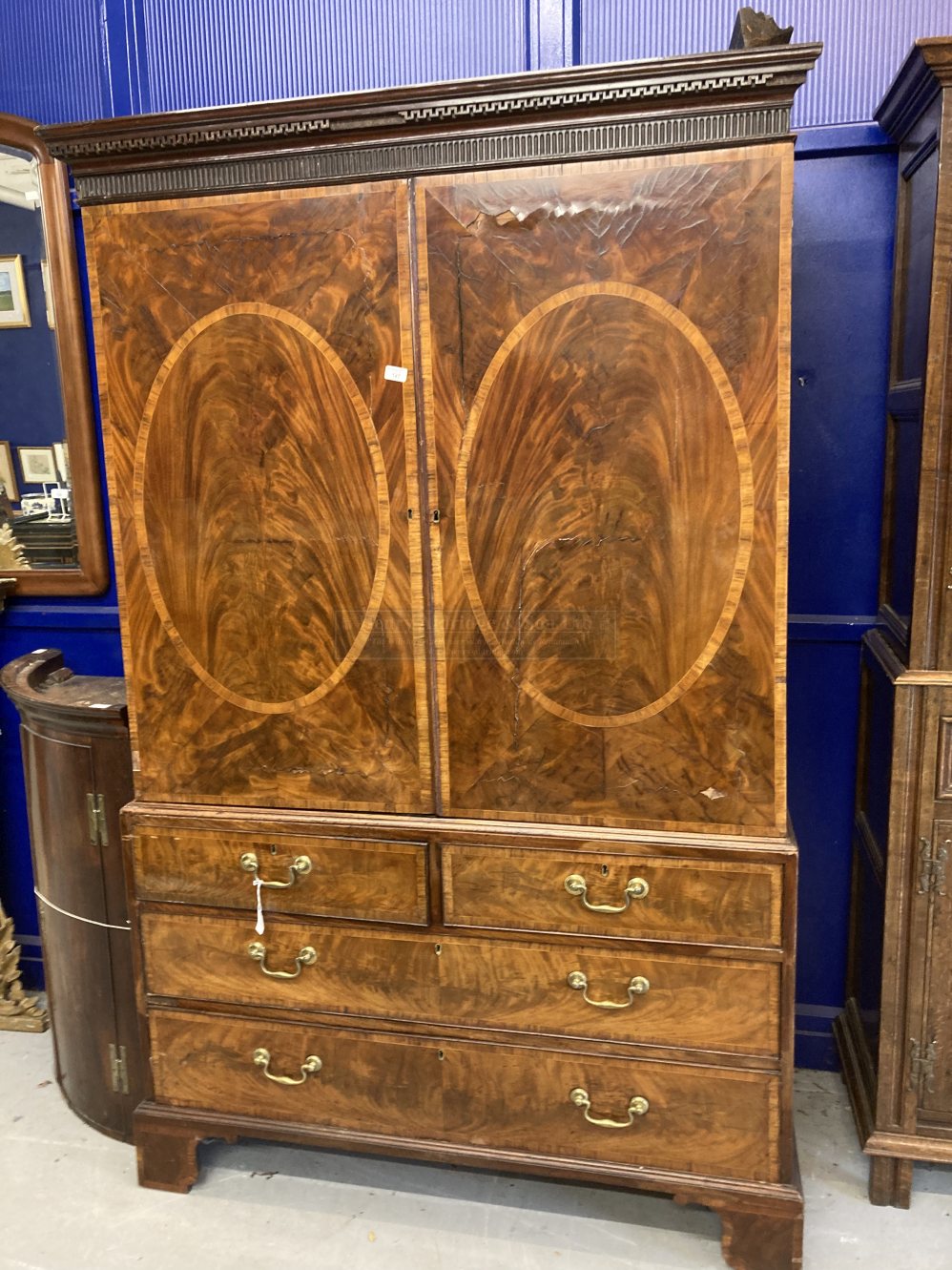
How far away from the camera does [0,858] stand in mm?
3086

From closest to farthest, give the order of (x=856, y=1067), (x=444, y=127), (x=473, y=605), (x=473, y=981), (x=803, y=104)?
(x=444, y=127)
(x=473, y=605)
(x=473, y=981)
(x=803, y=104)
(x=856, y=1067)

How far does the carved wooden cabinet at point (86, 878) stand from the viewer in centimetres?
234

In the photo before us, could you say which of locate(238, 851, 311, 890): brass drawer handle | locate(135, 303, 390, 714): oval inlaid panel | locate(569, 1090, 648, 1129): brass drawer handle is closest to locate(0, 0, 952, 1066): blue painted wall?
locate(569, 1090, 648, 1129): brass drawer handle

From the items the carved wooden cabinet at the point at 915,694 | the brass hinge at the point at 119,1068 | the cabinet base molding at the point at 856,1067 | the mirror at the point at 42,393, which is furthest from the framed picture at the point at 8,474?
the cabinet base molding at the point at 856,1067

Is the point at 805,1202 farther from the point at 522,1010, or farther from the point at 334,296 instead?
the point at 334,296

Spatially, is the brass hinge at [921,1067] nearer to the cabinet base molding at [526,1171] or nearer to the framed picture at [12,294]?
the cabinet base molding at [526,1171]

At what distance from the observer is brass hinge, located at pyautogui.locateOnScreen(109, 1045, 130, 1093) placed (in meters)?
2.43

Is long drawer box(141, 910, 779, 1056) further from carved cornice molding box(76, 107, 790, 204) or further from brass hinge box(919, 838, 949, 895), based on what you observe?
carved cornice molding box(76, 107, 790, 204)

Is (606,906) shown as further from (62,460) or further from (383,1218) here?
(62,460)

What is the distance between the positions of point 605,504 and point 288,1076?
4.50 ft

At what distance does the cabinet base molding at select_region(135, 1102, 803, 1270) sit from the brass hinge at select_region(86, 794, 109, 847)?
1.93ft

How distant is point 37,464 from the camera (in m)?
2.88

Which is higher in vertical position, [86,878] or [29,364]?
[29,364]

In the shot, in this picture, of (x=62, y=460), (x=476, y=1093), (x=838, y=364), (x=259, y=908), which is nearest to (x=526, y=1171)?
(x=476, y=1093)
